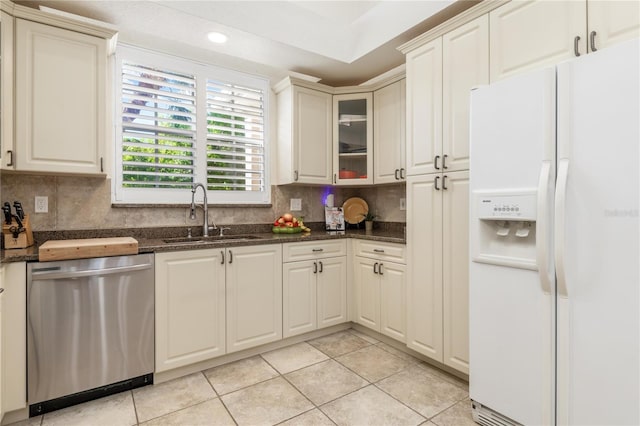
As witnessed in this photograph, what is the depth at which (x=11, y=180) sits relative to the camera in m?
2.30

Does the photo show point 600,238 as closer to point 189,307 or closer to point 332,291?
point 332,291

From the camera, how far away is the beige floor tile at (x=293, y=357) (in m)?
2.55

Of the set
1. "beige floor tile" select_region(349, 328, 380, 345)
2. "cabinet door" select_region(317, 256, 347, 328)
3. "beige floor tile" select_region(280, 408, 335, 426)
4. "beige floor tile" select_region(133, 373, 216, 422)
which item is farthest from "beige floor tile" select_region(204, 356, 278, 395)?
"beige floor tile" select_region(349, 328, 380, 345)

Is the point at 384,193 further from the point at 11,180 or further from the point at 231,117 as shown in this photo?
the point at 11,180

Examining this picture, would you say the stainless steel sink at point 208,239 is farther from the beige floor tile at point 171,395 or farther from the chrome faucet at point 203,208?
the beige floor tile at point 171,395

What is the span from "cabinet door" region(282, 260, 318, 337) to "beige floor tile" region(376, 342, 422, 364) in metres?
0.61

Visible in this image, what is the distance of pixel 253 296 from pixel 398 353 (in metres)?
1.27

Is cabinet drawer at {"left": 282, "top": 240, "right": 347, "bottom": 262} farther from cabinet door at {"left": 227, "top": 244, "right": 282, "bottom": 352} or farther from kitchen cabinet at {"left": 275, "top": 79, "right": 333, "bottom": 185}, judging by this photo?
kitchen cabinet at {"left": 275, "top": 79, "right": 333, "bottom": 185}

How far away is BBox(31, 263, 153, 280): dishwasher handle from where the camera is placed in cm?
190

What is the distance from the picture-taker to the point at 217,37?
267cm

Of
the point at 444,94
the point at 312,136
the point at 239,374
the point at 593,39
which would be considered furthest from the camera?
the point at 312,136

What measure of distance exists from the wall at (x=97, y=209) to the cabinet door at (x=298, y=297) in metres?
0.75

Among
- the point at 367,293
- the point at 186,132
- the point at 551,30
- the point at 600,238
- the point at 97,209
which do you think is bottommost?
the point at 367,293

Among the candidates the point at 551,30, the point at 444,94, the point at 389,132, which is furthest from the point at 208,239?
the point at 551,30
